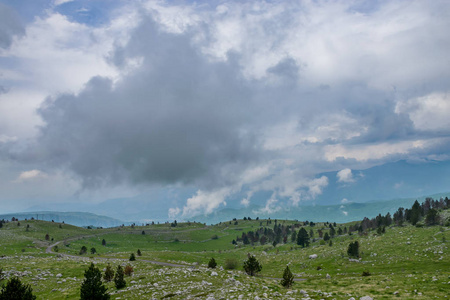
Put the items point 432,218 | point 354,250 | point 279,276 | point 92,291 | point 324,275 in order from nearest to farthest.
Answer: point 92,291 < point 324,275 < point 279,276 < point 354,250 < point 432,218

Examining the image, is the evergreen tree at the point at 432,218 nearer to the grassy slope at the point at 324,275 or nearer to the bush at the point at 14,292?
the grassy slope at the point at 324,275

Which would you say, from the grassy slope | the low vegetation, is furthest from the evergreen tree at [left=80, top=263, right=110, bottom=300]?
the grassy slope

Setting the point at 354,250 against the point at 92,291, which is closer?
the point at 92,291

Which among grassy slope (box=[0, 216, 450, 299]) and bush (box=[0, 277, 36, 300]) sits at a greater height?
bush (box=[0, 277, 36, 300])

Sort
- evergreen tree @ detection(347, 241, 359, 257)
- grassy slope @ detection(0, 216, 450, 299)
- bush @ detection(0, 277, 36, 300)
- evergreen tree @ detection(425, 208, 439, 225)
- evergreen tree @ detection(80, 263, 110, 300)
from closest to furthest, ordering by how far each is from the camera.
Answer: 1. bush @ detection(0, 277, 36, 300)
2. evergreen tree @ detection(80, 263, 110, 300)
3. grassy slope @ detection(0, 216, 450, 299)
4. evergreen tree @ detection(347, 241, 359, 257)
5. evergreen tree @ detection(425, 208, 439, 225)

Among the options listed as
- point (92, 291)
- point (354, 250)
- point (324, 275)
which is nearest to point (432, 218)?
point (354, 250)

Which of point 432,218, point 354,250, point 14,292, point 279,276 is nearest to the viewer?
point 14,292

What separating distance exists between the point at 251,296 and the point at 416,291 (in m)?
20.7

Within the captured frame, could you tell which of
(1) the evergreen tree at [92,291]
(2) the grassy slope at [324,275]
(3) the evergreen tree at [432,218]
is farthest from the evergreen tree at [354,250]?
(1) the evergreen tree at [92,291]

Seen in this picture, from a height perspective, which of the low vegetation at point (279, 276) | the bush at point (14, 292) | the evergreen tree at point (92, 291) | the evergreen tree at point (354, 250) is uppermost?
the bush at point (14, 292)

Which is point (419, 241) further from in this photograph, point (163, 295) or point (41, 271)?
point (41, 271)

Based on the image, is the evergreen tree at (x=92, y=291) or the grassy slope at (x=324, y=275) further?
the grassy slope at (x=324, y=275)

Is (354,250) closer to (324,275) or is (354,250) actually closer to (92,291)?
(324,275)

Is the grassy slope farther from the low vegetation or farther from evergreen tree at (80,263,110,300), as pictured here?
evergreen tree at (80,263,110,300)
